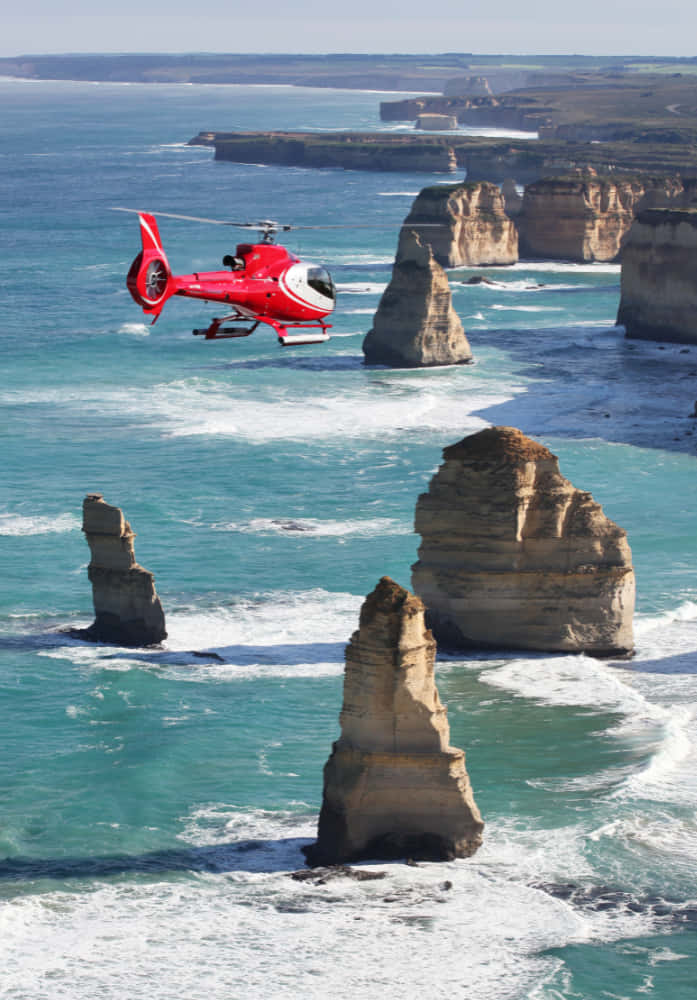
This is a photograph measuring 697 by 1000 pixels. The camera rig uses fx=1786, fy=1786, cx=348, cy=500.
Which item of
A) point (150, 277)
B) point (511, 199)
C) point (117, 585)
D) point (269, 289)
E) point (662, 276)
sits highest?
point (150, 277)

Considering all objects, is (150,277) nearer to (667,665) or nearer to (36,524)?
(667,665)

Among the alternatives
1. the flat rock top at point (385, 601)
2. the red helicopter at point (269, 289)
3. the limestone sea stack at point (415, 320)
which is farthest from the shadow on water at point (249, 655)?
the limestone sea stack at point (415, 320)

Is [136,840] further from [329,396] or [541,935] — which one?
[329,396]

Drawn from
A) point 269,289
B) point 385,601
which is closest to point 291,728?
point 269,289

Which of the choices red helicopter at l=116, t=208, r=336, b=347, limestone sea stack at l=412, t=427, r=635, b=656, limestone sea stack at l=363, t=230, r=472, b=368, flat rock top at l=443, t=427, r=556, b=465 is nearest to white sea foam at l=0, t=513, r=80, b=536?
limestone sea stack at l=412, t=427, r=635, b=656

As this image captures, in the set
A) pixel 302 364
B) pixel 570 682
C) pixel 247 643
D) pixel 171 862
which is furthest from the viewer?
pixel 302 364

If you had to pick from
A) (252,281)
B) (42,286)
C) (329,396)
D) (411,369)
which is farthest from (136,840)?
(42,286)
